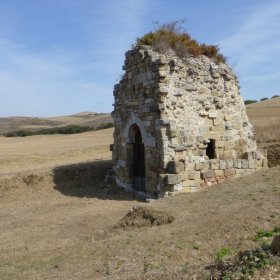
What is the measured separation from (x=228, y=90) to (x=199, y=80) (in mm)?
1368

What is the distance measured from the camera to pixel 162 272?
20.3ft

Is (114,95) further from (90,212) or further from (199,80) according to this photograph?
(90,212)

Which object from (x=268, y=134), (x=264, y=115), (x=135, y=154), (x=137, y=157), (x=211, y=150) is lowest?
(x=137, y=157)

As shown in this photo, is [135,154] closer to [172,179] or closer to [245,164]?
[172,179]

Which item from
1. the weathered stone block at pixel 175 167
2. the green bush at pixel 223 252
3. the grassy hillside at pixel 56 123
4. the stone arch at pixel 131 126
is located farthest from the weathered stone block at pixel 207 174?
the grassy hillside at pixel 56 123

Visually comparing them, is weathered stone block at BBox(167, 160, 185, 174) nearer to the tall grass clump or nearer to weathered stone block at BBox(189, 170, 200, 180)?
weathered stone block at BBox(189, 170, 200, 180)

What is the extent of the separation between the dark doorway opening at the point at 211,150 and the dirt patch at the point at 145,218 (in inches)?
Answer: 196

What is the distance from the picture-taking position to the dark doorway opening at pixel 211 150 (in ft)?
47.1

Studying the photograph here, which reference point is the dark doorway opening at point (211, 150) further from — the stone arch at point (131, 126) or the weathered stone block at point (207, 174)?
the stone arch at point (131, 126)

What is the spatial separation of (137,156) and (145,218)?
584 cm

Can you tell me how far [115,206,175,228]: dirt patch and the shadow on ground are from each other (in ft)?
15.3

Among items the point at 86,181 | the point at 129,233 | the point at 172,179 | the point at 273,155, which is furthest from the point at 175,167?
the point at 273,155

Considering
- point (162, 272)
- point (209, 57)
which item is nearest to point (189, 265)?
point (162, 272)

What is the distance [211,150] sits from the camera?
47.4ft
